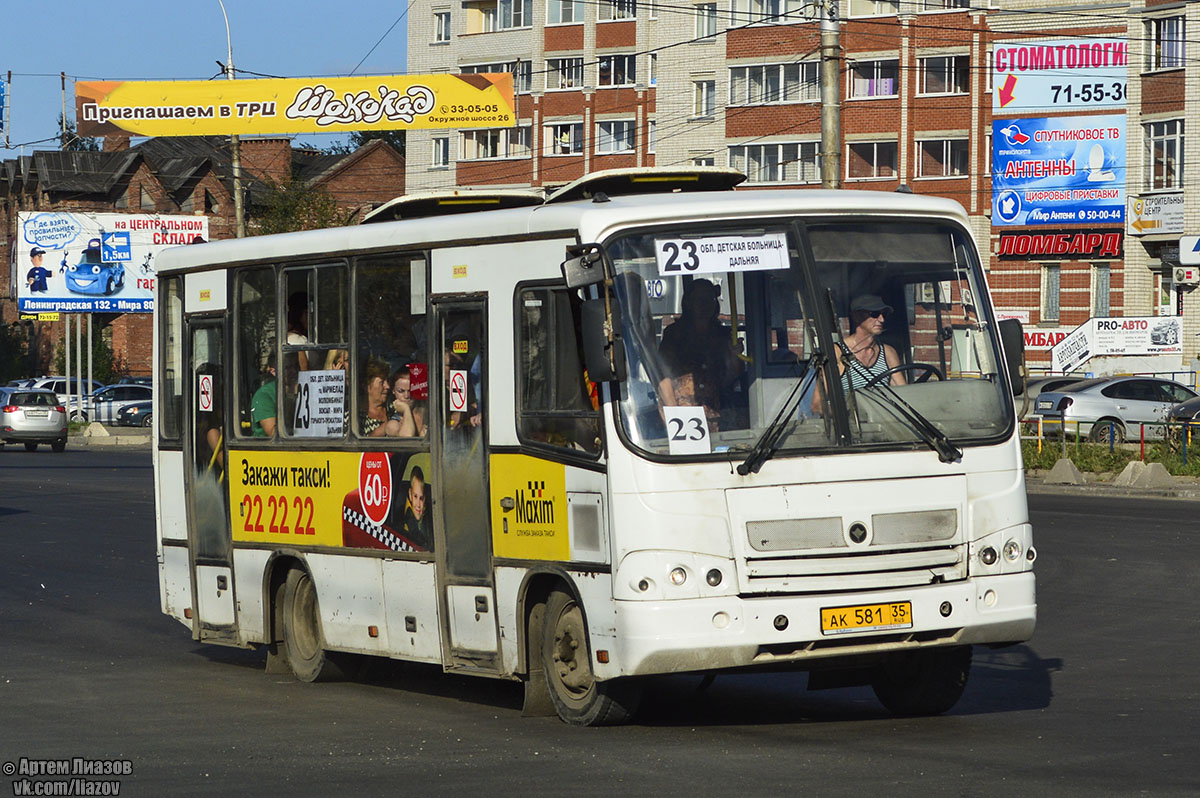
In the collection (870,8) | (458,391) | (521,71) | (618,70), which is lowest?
(458,391)

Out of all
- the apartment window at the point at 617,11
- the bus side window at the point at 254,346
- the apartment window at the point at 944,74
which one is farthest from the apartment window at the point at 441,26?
the bus side window at the point at 254,346

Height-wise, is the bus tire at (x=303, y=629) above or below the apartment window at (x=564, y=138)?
below

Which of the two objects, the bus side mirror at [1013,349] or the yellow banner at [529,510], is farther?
the bus side mirror at [1013,349]

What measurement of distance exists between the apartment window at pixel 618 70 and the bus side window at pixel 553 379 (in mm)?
68733

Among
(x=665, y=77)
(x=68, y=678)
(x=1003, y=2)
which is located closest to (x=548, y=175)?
(x=665, y=77)

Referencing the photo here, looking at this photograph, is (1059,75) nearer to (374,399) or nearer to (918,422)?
(374,399)

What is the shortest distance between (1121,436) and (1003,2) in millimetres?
34340

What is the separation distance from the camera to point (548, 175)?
79.6 m

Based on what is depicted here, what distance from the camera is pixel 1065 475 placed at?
32062 millimetres

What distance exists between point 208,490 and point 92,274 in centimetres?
5397

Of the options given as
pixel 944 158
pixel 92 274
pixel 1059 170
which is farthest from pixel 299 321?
pixel 944 158

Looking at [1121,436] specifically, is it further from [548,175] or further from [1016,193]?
[548,175]

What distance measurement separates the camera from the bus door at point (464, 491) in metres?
10.2

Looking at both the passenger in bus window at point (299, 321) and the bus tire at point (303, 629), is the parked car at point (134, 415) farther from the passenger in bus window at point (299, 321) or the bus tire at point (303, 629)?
the passenger in bus window at point (299, 321)
